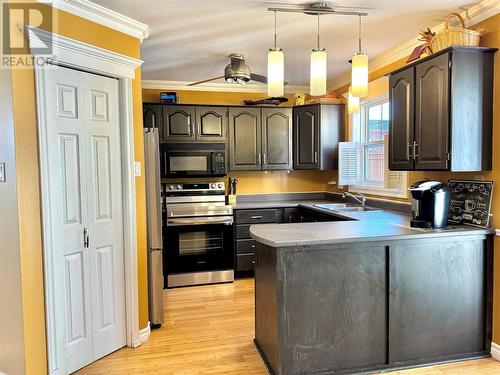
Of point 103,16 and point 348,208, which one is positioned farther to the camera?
point 348,208

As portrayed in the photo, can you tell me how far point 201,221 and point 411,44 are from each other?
290cm

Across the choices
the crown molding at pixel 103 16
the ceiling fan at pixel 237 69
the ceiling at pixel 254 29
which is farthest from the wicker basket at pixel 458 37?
the crown molding at pixel 103 16

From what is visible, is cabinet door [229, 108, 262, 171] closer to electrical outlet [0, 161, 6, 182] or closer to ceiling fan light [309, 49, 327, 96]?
ceiling fan light [309, 49, 327, 96]

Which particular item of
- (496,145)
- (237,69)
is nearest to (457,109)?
(496,145)

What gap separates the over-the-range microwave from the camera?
444 cm

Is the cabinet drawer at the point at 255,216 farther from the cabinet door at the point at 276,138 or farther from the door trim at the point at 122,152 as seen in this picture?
the door trim at the point at 122,152

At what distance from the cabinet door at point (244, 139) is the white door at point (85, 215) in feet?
7.04

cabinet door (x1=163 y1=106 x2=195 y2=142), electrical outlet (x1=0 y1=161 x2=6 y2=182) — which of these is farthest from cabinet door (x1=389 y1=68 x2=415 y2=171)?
electrical outlet (x1=0 y1=161 x2=6 y2=182)

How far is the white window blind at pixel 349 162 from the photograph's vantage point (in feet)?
14.3

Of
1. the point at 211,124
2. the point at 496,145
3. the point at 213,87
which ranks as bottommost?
the point at 496,145

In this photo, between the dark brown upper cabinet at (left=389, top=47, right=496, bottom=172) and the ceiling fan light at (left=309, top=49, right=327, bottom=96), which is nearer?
the ceiling fan light at (left=309, top=49, right=327, bottom=96)

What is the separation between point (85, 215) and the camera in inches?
98.9

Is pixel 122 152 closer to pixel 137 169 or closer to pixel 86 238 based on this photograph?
pixel 137 169

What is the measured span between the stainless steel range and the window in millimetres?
1545
